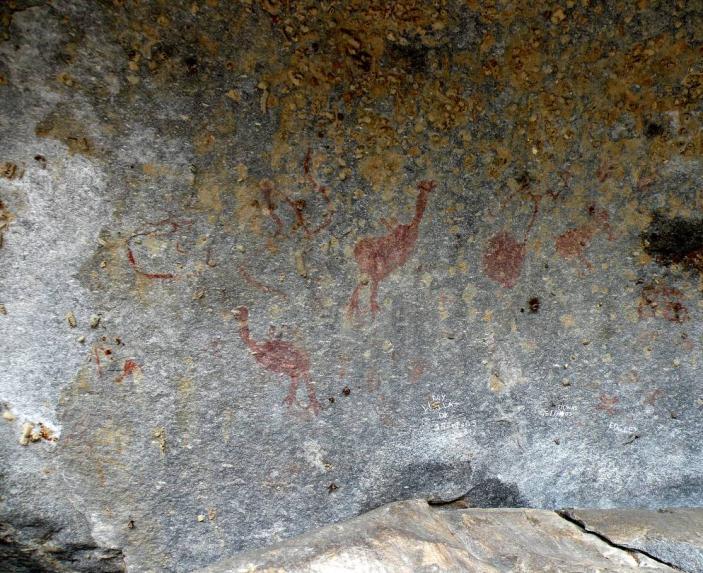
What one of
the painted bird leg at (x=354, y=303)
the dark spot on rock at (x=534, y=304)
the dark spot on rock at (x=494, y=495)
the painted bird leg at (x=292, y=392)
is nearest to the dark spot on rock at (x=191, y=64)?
the painted bird leg at (x=354, y=303)

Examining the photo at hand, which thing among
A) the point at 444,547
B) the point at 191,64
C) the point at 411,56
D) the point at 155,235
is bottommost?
the point at 444,547

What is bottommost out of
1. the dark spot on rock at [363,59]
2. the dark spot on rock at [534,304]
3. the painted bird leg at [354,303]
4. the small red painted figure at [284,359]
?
the small red painted figure at [284,359]

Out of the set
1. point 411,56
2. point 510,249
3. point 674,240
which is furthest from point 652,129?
point 411,56

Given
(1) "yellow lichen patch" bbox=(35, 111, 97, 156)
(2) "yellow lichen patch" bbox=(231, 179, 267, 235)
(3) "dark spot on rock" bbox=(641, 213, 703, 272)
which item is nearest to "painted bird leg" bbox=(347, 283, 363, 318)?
(2) "yellow lichen patch" bbox=(231, 179, 267, 235)

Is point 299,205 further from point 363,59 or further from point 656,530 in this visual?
point 656,530

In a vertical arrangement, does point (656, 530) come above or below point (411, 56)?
below

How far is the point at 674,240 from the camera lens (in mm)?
1594

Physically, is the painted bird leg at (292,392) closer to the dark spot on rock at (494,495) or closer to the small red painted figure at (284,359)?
the small red painted figure at (284,359)

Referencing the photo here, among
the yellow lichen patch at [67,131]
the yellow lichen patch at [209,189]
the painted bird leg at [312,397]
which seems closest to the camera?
the yellow lichen patch at [67,131]

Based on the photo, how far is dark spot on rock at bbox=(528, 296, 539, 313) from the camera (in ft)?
5.10

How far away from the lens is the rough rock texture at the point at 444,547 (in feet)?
4.00

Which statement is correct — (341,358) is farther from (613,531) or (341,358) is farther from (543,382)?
(613,531)

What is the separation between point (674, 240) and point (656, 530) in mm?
754

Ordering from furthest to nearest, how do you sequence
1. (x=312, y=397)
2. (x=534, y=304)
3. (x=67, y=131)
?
1. (x=534, y=304)
2. (x=312, y=397)
3. (x=67, y=131)
